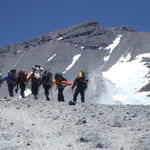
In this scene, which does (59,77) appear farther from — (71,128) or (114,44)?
(114,44)

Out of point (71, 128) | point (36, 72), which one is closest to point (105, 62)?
point (36, 72)

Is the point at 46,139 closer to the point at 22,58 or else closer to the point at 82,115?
the point at 82,115

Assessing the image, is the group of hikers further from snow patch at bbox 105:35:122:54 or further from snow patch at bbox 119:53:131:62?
snow patch at bbox 105:35:122:54

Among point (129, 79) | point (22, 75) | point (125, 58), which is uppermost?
point (125, 58)

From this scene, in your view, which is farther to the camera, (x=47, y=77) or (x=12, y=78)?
(x=12, y=78)

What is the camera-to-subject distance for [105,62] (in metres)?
171

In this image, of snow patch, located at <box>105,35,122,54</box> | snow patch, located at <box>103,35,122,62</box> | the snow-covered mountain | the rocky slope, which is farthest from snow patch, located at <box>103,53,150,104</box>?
the rocky slope

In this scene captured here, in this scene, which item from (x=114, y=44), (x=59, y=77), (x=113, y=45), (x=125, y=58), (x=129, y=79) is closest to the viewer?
(x=59, y=77)

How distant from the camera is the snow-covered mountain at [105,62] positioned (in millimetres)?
143300

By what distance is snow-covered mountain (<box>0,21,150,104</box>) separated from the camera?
14330 centimetres

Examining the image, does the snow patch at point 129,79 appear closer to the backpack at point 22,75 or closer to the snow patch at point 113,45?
the snow patch at point 113,45

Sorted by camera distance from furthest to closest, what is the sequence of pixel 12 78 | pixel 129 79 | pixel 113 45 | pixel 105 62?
pixel 113 45 → pixel 105 62 → pixel 129 79 → pixel 12 78

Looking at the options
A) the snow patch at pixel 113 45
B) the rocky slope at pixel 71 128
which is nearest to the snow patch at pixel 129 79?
the snow patch at pixel 113 45

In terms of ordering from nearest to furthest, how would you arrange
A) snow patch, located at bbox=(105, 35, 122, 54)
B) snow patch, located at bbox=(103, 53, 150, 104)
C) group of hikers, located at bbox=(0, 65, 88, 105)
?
group of hikers, located at bbox=(0, 65, 88, 105)
snow patch, located at bbox=(103, 53, 150, 104)
snow patch, located at bbox=(105, 35, 122, 54)
